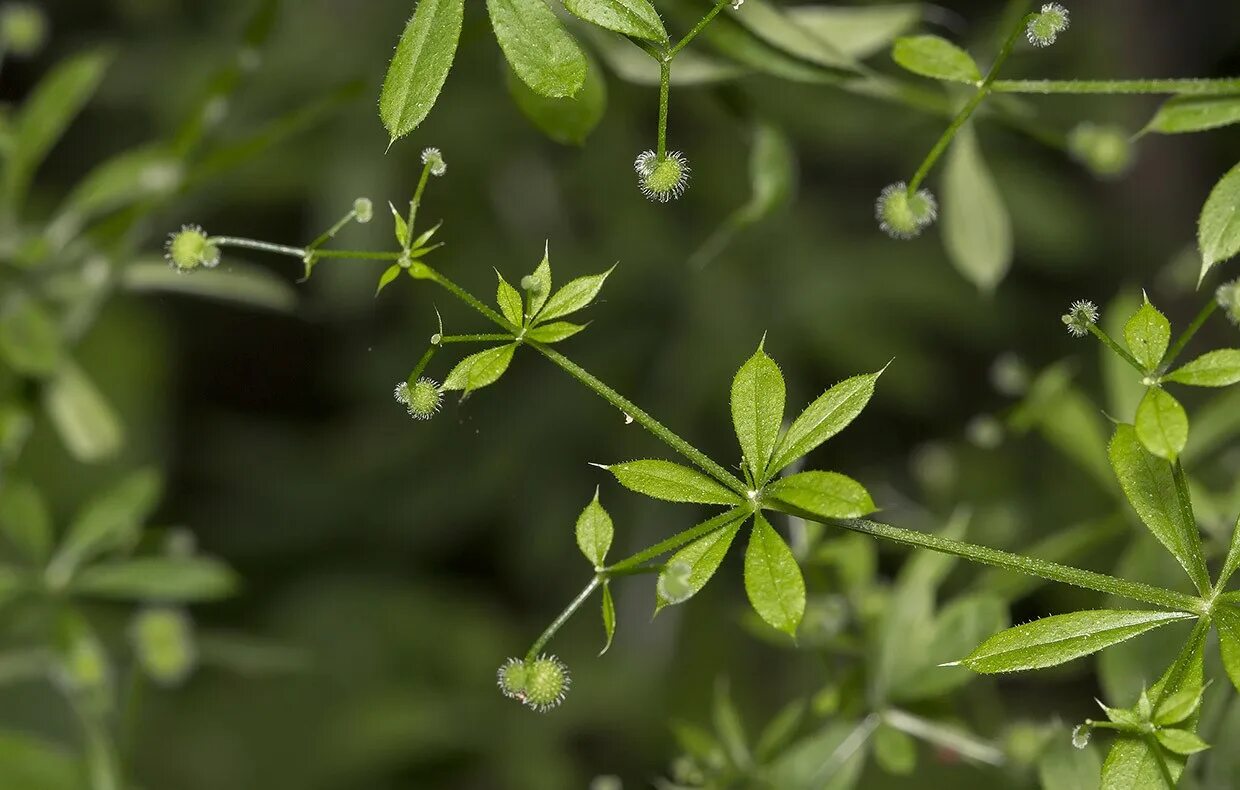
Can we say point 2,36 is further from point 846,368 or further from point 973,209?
point 846,368

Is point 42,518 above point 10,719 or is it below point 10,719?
above

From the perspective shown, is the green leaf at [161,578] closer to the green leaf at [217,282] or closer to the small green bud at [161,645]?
the small green bud at [161,645]

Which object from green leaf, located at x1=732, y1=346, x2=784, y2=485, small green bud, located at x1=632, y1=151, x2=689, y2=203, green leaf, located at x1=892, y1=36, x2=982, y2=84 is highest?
green leaf, located at x1=892, y1=36, x2=982, y2=84

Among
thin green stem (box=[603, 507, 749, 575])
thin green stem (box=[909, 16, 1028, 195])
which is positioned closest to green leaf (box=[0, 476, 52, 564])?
thin green stem (box=[603, 507, 749, 575])

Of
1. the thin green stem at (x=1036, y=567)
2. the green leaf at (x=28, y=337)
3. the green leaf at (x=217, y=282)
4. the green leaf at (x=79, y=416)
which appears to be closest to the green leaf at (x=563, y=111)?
the thin green stem at (x=1036, y=567)

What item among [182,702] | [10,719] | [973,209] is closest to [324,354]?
[182,702]

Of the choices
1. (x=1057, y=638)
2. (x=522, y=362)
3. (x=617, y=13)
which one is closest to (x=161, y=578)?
(x=617, y=13)

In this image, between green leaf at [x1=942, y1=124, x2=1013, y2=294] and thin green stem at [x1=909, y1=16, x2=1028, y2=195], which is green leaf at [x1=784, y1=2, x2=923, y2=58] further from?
thin green stem at [x1=909, y1=16, x2=1028, y2=195]

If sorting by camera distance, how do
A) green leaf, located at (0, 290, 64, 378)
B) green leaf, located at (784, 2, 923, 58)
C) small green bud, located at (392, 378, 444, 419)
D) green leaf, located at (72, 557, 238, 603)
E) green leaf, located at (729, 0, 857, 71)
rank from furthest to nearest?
1. green leaf, located at (72, 557, 238, 603)
2. green leaf, located at (0, 290, 64, 378)
3. green leaf, located at (784, 2, 923, 58)
4. green leaf, located at (729, 0, 857, 71)
5. small green bud, located at (392, 378, 444, 419)
